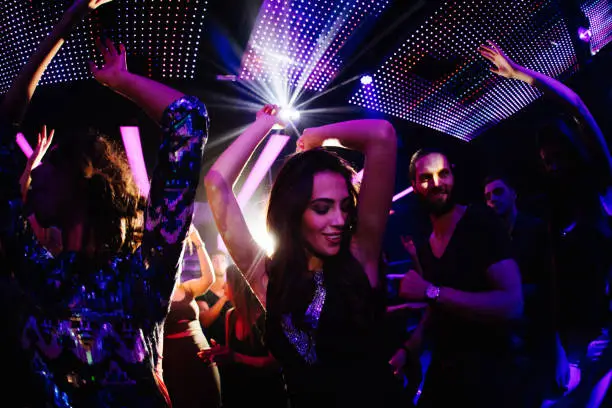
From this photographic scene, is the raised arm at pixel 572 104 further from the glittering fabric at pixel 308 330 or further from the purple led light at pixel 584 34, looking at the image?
the glittering fabric at pixel 308 330

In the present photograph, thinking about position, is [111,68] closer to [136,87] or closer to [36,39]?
[136,87]

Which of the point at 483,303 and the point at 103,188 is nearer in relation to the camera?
the point at 103,188

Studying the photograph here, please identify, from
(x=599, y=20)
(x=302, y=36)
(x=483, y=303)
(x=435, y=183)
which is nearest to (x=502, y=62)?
(x=435, y=183)

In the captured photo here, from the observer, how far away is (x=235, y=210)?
1.59 metres

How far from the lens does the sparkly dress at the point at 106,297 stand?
101 cm

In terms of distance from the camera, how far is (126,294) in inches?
40.8

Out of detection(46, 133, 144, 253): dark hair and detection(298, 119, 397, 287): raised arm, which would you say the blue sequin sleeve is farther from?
detection(298, 119, 397, 287): raised arm

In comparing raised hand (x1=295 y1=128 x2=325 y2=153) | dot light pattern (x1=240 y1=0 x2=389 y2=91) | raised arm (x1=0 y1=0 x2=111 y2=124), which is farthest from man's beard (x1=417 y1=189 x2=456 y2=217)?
raised arm (x1=0 y1=0 x2=111 y2=124)

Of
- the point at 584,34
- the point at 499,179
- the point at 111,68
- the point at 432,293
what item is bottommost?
the point at 432,293

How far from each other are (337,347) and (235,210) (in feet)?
2.09

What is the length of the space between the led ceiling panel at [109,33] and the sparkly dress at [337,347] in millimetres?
1986

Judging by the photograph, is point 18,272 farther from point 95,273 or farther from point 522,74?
point 522,74

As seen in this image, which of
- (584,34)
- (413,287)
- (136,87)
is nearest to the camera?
(136,87)

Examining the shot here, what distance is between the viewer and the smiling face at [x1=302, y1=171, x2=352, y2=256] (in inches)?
58.4
